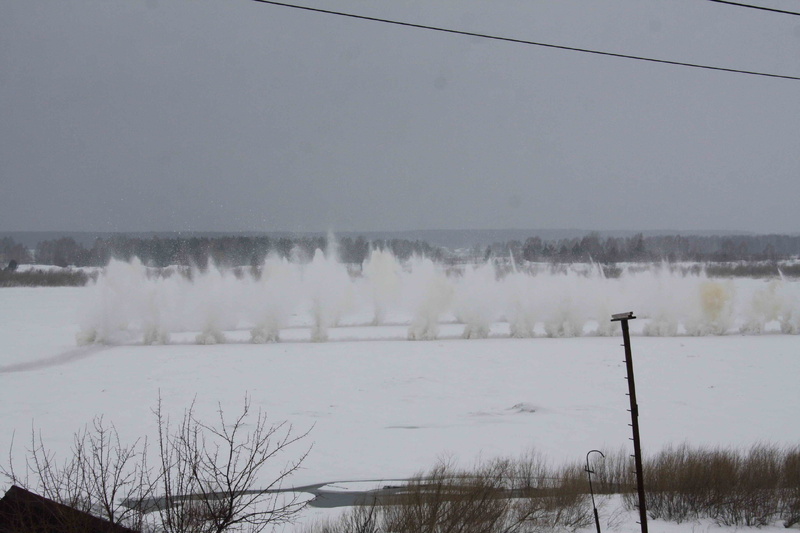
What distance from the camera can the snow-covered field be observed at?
22328 mm

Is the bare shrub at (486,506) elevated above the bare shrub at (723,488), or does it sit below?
above

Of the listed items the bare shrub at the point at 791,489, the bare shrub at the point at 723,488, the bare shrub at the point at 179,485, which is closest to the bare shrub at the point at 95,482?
the bare shrub at the point at 179,485

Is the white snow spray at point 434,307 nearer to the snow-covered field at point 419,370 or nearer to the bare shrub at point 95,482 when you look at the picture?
the snow-covered field at point 419,370

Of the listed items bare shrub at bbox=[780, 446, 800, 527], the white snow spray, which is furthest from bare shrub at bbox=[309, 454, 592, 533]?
the white snow spray

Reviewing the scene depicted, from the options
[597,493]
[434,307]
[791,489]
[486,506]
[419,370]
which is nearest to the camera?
[486,506]

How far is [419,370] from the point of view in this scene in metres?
35.2

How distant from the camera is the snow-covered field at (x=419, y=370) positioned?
22328mm

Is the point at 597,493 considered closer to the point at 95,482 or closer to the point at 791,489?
the point at 791,489

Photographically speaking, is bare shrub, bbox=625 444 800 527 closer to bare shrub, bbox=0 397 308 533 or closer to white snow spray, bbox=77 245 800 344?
bare shrub, bbox=0 397 308 533

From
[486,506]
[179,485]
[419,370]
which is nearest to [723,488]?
[486,506]

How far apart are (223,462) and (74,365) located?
71.1ft

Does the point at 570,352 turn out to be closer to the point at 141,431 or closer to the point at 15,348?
the point at 141,431

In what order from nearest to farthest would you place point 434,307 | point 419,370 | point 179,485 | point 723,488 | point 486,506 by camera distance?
1. point 179,485
2. point 486,506
3. point 723,488
4. point 419,370
5. point 434,307

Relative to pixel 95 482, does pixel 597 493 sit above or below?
below
